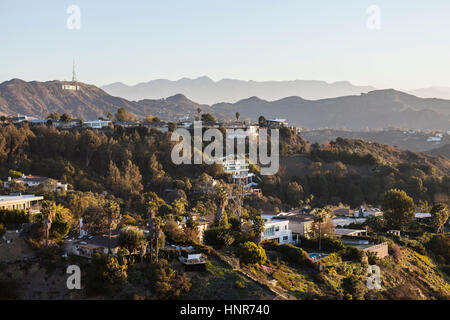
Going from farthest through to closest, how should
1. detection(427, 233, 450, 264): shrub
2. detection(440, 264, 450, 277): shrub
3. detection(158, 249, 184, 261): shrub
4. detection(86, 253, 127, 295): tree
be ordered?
detection(427, 233, 450, 264): shrub, detection(440, 264, 450, 277): shrub, detection(158, 249, 184, 261): shrub, detection(86, 253, 127, 295): tree

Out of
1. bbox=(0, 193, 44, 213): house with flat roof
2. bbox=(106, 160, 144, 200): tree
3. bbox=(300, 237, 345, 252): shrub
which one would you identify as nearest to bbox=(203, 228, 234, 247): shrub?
bbox=(300, 237, 345, 252): shrub

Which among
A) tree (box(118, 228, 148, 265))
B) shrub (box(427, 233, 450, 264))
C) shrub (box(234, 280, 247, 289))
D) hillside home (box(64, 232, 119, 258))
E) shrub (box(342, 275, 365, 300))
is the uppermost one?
tree (box(118, 228, 148, 265))

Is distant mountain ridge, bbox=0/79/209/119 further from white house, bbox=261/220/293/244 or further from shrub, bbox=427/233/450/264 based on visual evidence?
white house, bbox=261/220/293/244

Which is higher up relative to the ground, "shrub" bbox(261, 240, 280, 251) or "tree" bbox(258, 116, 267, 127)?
"tree" bbox(258, 116, 267, 127)

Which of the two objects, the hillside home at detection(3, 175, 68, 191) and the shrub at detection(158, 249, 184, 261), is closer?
the shrub at detection(158, 249, 184, 261)

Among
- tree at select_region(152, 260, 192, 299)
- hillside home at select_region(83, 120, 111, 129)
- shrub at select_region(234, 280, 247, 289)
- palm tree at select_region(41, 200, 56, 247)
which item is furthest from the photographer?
hillside home at select_region(83, 120, 111, 129)

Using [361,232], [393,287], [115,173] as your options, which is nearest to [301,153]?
[115,173]
